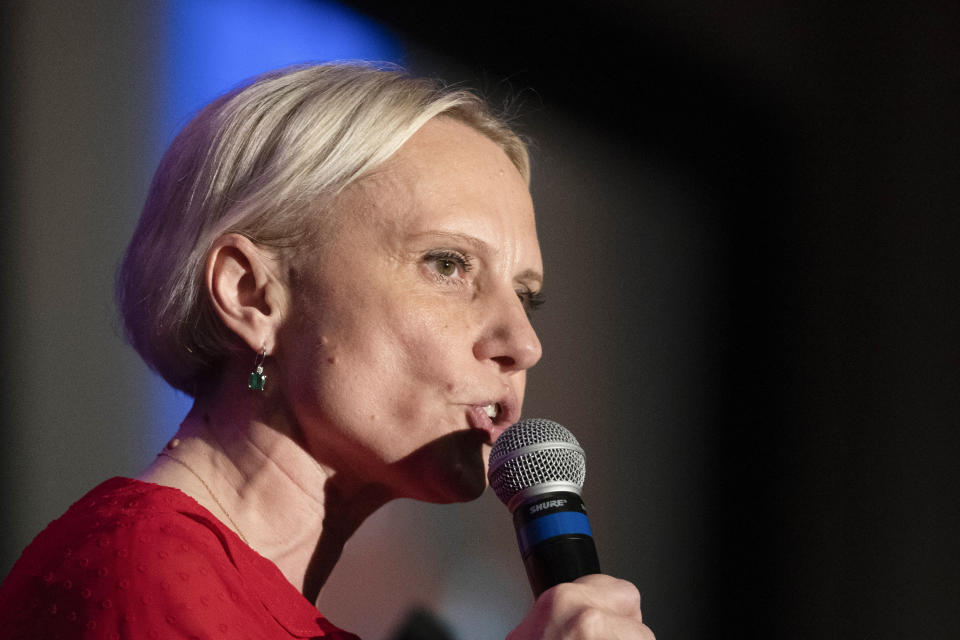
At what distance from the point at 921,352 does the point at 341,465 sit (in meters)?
1.79

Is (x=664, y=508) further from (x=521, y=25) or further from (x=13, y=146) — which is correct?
(x=13, y=146)

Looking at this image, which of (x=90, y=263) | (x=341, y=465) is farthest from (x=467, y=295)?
(x=90, y=263)

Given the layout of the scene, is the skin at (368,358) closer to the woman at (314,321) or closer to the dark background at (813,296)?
the woman at (314,321)

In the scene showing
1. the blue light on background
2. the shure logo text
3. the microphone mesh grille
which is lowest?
the shure logo text

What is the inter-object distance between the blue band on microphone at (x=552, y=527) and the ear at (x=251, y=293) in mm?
466

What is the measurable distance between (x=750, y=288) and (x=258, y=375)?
5.20 ft

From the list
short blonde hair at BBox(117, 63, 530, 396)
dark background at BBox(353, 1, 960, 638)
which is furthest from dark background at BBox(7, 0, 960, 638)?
short blonde hair at BBox(117, 63, 530, 396)

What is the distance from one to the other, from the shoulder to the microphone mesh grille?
12.6 inches

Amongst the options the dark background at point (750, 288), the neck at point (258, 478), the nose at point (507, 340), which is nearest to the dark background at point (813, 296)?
the dark background at point (750, 288)

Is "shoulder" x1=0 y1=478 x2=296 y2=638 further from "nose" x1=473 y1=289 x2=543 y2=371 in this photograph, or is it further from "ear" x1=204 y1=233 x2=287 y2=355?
"nose" x1=473 y1=289 x2=543 y2=371

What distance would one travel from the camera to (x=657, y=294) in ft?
7.54

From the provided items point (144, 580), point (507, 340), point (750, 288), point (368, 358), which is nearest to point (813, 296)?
point (750, 288)

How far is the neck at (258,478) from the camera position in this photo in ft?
4.19

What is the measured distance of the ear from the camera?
1.27 meters
